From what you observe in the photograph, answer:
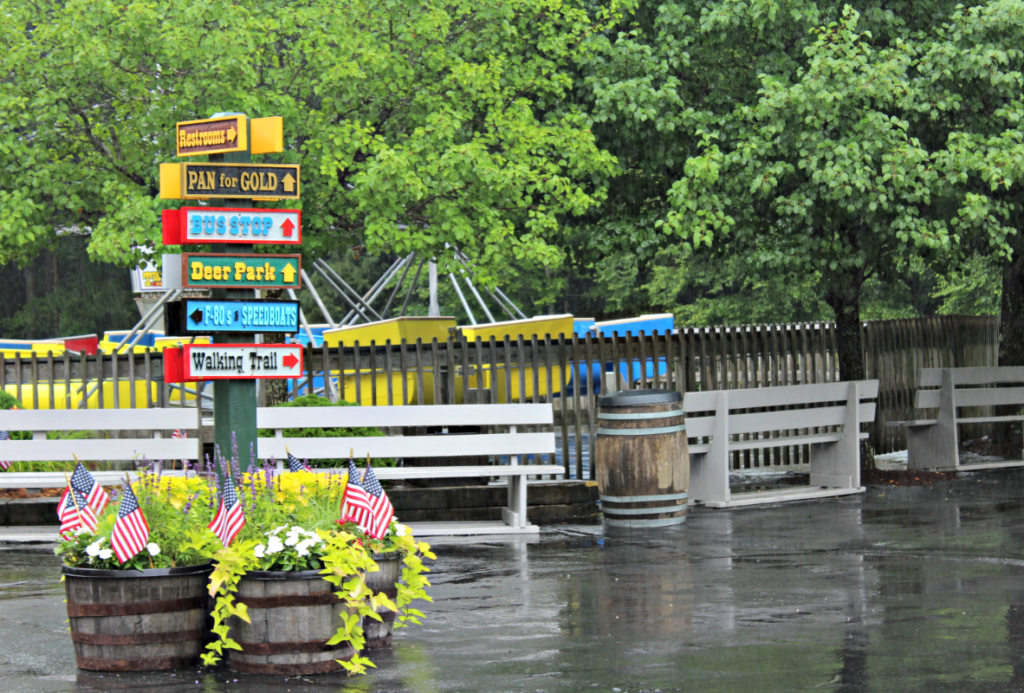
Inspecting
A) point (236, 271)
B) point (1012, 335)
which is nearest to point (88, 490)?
point (236, 271)

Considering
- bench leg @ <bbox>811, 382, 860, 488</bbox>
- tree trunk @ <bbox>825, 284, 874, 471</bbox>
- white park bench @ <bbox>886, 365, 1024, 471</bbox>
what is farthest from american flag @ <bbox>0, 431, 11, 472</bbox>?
white park bench @ <bbox>886, 365, 1024, 471</bbox>

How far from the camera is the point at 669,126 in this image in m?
13.5

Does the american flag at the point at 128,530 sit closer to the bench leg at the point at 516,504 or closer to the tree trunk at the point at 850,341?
the bench leg at the point at 516,504

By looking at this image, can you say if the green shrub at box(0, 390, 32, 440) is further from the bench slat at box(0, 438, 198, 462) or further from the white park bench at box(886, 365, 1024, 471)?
the white park bench at box(886, 365, 1024, 471)

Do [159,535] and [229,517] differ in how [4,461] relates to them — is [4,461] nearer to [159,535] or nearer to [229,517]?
[159,535]

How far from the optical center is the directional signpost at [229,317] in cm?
824

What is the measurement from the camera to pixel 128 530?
6.09 meters

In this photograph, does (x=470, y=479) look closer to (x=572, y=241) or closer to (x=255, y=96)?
(x=255, y=96)

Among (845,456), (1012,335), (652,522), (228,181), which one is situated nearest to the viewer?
(228,181)

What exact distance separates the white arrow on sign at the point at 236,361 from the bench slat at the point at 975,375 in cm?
898

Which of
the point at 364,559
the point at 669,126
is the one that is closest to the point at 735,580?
the point at 364,559

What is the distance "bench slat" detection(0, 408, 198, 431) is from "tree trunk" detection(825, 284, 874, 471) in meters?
8.11

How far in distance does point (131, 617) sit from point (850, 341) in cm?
1113

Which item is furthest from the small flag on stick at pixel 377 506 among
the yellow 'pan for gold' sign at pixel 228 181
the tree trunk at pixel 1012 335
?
the tree trunk at pixel 1012 335
